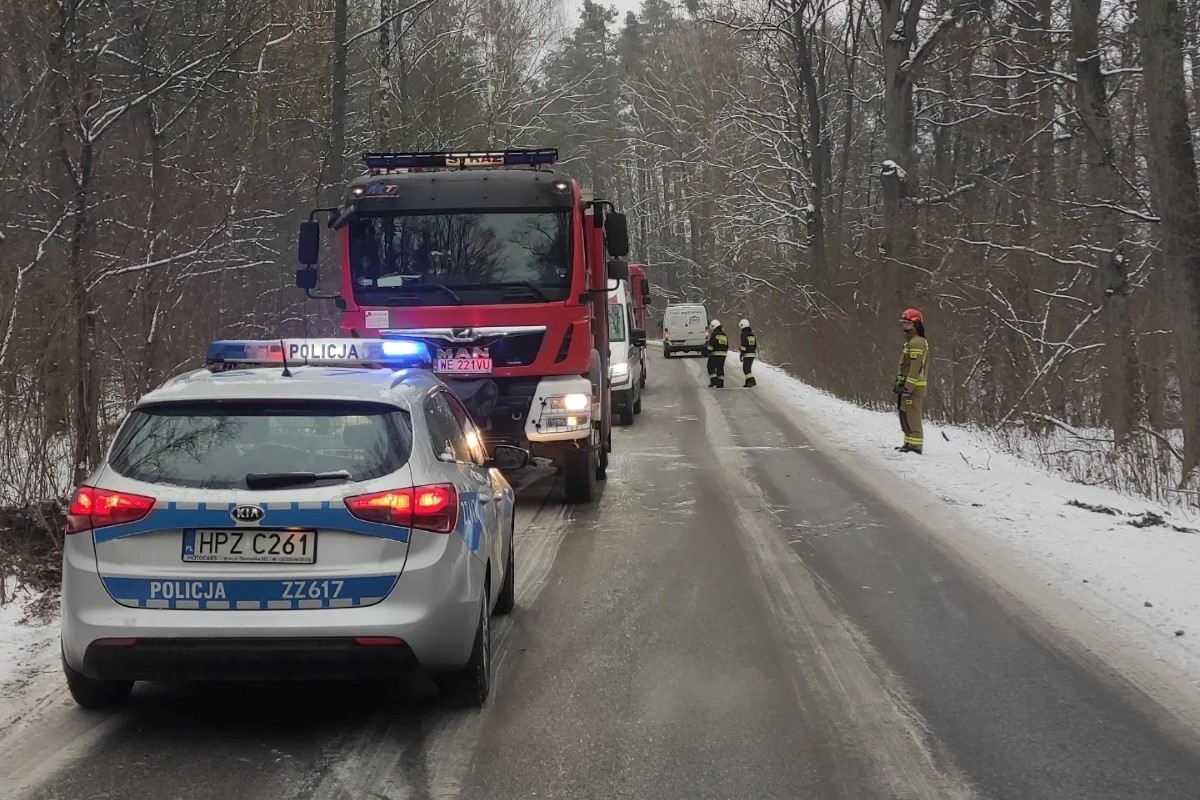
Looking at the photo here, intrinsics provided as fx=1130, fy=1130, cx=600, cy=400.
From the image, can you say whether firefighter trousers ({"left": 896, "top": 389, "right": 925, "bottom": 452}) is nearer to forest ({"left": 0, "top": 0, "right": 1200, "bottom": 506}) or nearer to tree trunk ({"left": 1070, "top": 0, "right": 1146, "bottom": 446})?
forest ({"left": 0, "top": 0, "right": 1200, "bottom": 506})

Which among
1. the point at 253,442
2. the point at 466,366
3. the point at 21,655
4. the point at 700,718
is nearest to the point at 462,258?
the point at 466,366

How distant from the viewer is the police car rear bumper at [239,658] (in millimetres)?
4500

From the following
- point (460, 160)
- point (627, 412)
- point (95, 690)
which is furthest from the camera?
point (627, 412)

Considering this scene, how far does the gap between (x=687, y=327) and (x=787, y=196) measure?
7.43 metres

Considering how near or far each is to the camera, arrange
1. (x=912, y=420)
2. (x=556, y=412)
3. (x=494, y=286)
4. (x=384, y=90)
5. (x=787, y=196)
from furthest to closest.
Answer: (x=787, y=196) < (x=384, y=90) < (x=912, y=420) < (x=494, y=286) < (x=556, y=412)

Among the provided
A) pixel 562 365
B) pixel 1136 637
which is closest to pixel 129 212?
pixel 562 365

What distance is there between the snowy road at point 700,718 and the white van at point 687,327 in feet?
116

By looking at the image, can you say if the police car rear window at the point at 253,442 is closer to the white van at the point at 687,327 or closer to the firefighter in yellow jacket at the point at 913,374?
the firefighter in yellow jacket at the point at 913,374

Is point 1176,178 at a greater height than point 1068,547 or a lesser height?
greater

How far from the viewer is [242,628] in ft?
14.8

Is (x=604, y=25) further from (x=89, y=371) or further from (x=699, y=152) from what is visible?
(x=89, y=371)

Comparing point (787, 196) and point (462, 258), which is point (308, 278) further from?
point (787, 196)

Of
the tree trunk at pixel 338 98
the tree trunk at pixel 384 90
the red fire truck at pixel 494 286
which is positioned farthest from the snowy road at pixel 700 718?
the tree trunk at pixel 384 90

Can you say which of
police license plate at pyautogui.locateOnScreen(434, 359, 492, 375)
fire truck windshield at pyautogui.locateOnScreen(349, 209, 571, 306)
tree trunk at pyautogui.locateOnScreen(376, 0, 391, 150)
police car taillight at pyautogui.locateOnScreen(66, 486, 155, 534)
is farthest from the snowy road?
tree trunk at pyautogui.locateOnScreen(376, 0, 391, 150)
